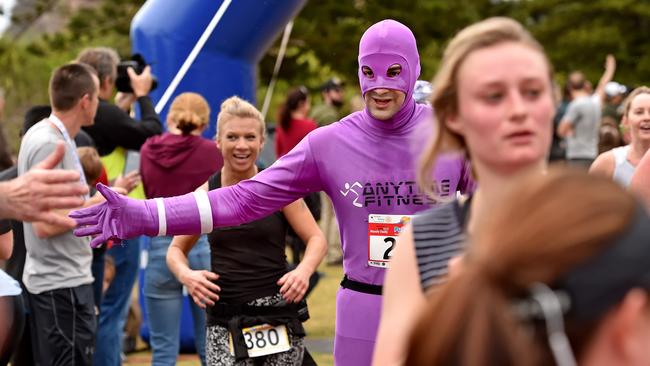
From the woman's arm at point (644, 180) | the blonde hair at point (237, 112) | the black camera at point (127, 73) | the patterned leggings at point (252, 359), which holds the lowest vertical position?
the patterned leggings at point (252, 359)

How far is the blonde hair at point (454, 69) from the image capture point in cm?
277

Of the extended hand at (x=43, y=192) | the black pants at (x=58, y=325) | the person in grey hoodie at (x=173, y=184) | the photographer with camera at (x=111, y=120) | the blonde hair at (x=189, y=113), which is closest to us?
the extended hand at (x=43, y=192)

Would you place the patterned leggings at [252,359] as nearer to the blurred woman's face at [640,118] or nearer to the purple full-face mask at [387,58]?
the purple full-face mask at [387,58]

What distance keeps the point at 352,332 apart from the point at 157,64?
15.4 ft

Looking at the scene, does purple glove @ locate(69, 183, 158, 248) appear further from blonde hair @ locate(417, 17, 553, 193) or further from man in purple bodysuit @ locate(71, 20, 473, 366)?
blonde hair @ locate(417, 17, 553, 193)

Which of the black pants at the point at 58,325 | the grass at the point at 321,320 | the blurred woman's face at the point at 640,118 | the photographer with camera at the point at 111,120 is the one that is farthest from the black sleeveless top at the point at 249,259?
the grass at the point at 321,320

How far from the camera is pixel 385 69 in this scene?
5.02 meters

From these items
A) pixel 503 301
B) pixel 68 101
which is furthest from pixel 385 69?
pixel 503 301

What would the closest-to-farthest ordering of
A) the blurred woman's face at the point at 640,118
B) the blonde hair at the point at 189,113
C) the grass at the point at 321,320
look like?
1. the blurred woman's face at the point at 640,118
2. the blonde hair at the point at 189,113
3. the grass at the point at 321,320

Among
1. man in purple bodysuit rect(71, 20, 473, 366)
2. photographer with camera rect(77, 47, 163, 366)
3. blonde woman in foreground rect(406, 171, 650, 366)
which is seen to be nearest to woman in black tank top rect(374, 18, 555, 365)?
blonde woman in foreground rect(406, 171, 650, 366)

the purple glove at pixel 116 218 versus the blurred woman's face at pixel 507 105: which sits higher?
the blurred woman's face at pixel 507 105

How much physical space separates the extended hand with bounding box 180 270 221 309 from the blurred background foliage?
1551 cm

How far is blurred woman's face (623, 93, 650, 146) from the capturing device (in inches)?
269

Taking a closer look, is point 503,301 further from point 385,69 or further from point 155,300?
point 155,300
